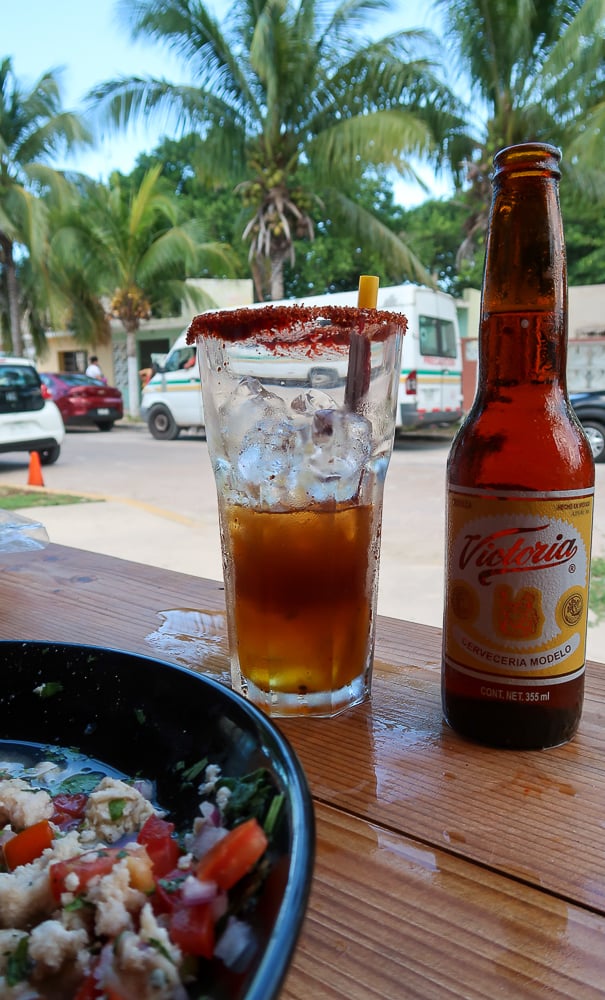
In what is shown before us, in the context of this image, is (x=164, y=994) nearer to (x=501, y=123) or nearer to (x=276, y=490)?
(x=276, y=490)

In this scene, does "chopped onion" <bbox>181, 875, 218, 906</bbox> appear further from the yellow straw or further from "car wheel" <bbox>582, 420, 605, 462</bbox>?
"car wheel" <bbox>582, 420, 605, 462</bbox>

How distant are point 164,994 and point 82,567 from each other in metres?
1.05

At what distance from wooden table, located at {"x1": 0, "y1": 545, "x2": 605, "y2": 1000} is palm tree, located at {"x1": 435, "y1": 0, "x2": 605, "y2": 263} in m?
9.37

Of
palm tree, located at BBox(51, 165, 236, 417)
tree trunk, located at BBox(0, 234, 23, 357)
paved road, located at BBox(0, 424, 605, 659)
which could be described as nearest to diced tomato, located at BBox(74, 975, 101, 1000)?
paved road, located at BBox(0, 424, 605, 659)

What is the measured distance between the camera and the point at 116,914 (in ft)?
1.39

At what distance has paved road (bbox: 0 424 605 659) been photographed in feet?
11.6

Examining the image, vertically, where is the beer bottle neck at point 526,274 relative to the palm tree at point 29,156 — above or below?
below

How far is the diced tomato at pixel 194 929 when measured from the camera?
39cm

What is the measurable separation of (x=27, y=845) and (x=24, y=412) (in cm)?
739

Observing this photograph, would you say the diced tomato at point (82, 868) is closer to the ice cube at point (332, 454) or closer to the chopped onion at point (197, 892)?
the chopped onion at point (197, 892)

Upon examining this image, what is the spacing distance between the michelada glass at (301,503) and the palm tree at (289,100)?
401 inches

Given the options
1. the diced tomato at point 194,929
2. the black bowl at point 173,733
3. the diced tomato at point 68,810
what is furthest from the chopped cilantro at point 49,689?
the diced tomato at point 194,929

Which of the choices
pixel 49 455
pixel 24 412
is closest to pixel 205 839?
pixel 24 412

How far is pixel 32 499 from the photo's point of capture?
5.61m
